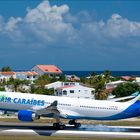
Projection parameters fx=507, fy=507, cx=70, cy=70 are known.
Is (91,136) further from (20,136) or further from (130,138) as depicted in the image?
(20,136)

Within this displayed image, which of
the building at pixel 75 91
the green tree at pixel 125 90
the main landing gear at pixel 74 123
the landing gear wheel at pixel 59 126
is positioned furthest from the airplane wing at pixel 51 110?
the building at pixel 75 91

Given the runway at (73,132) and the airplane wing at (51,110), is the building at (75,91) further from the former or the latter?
the airplane wing at (51,110)

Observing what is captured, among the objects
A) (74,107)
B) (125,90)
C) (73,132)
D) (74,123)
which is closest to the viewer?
(73,132)

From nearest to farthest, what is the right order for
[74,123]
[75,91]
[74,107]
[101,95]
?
[74,107] < [74,123] < [101,95] < [75,91]

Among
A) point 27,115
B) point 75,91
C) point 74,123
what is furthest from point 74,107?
point 75,91

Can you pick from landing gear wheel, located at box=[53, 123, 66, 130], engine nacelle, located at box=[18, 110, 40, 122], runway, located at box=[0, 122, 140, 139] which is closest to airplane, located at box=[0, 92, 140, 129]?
runway, located at box=[0, 122, 140, 139]

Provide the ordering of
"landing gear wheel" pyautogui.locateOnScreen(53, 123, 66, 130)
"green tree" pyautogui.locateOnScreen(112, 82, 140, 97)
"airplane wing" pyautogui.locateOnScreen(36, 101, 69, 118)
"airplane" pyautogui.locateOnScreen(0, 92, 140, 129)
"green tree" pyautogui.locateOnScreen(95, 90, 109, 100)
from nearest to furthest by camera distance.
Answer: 1. "airplane wing" pyautogui.locateOnScreen(36, 101, 69, 118)
2. "landing gear wheel" pyautogui.locateOnScreen(53, 123, 66, 130)
3. "airplane" pyautogui.locateOnScreen(0, 92, 140, 129)
4. "green tree" pyautogui.locateOnScreen(95, 90, 109, 100)
5. "green tree" pyautogui.locateOnScreen(112, 82, 140, 97)

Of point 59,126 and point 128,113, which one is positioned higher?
point 128,113

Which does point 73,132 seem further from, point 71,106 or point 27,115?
point 71,106

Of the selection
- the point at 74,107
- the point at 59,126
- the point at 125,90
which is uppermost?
the point at 125,90

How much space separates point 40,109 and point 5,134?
5966 millimetres

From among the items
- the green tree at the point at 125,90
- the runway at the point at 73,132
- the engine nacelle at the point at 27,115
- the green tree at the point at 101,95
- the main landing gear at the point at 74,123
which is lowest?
the runway at the point at 73,132

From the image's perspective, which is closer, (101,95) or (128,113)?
(128,113)

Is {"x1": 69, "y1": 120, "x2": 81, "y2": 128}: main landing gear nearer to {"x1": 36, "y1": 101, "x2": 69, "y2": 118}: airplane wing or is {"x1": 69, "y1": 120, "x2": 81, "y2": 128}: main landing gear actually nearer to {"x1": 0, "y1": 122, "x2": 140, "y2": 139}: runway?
{"x1": 0, "y1": 122, "x2": 140, "y2": 139}: runway
